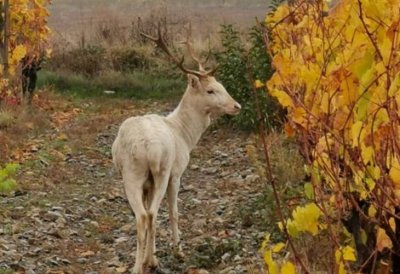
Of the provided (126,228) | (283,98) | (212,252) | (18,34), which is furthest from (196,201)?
(18,34)

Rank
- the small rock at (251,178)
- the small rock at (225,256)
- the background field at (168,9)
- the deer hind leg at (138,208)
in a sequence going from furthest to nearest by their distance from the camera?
the background field at (168,9), the small rock at (251,178), the small rock at (225,256), the deer hind leg at (138,208)

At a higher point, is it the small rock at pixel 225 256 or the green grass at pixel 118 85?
the small rock at pixel 225 256

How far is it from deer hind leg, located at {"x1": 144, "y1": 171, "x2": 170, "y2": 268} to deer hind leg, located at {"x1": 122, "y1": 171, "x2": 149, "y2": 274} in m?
0.06

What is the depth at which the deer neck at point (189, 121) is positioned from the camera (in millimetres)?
8234

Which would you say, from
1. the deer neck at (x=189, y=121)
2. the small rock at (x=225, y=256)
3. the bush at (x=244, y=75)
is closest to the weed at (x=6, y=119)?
the bush at (x=244, y=75)

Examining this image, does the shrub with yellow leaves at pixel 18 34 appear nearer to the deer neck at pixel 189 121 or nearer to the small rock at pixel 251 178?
the small rock at pixel 251 178

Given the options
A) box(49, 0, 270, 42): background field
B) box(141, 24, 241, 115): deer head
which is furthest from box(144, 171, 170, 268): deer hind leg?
box(49, 0, 270, 42): background field

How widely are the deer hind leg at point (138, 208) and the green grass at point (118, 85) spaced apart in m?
13.4

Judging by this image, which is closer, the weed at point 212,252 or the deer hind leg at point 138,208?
the deer hind leg at point 138,208

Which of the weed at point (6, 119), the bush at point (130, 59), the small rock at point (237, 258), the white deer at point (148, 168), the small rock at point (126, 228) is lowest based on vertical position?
the bush at point (130, 59)

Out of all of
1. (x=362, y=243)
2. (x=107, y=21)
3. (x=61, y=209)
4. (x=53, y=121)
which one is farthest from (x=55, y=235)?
(x=107, y=21)

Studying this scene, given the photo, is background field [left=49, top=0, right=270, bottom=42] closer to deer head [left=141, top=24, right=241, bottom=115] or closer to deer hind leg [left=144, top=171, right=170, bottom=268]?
deer head [left=141, top=24, right=241, bottom=115]

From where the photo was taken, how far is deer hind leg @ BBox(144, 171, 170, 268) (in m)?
7.11

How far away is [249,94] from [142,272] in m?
7.79
